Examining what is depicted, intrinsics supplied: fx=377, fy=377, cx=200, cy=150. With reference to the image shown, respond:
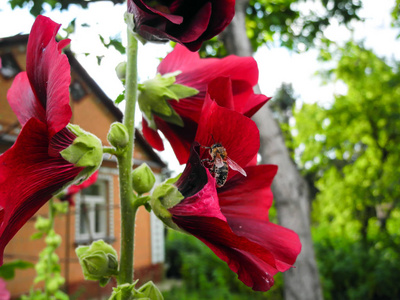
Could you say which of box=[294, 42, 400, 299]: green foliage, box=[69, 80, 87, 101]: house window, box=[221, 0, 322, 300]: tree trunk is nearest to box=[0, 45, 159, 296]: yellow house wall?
box=[69, 80, 87, 101]: house window

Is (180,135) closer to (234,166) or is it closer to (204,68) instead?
(204,68)

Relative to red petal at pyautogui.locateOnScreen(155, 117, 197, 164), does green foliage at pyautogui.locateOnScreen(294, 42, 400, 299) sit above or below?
above

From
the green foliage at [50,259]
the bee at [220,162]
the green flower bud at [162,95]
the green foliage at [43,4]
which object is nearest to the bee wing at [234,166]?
the bee at [220,162]

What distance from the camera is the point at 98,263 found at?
1.74ft

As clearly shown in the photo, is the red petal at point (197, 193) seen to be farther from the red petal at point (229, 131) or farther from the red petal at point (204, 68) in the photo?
the red petal at point (204, 68)

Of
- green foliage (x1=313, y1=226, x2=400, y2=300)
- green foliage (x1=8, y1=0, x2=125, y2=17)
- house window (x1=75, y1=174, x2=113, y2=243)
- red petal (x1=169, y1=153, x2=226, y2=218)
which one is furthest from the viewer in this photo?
green foliage (x1=313, y1=226, x2=400, y2=300)

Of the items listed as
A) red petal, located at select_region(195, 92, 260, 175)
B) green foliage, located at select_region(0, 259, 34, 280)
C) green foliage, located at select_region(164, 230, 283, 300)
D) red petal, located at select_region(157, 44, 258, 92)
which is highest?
red petal, located at select_region(157, 44, 258, 92)

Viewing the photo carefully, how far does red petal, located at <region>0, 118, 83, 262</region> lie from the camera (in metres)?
0.40

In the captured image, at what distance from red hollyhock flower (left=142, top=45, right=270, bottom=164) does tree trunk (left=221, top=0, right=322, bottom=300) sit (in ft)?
6.06

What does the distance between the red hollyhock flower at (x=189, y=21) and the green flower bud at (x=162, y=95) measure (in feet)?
0.39

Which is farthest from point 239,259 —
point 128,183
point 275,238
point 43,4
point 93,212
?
point 93,212

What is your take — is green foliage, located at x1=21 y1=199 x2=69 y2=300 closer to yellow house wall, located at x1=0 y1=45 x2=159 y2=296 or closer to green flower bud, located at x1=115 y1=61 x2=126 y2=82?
yellow house wall, located at x1=0 y1=45 x2=159 y2=296

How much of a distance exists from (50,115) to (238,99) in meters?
0.27

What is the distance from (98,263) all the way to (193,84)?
12.6 inches
